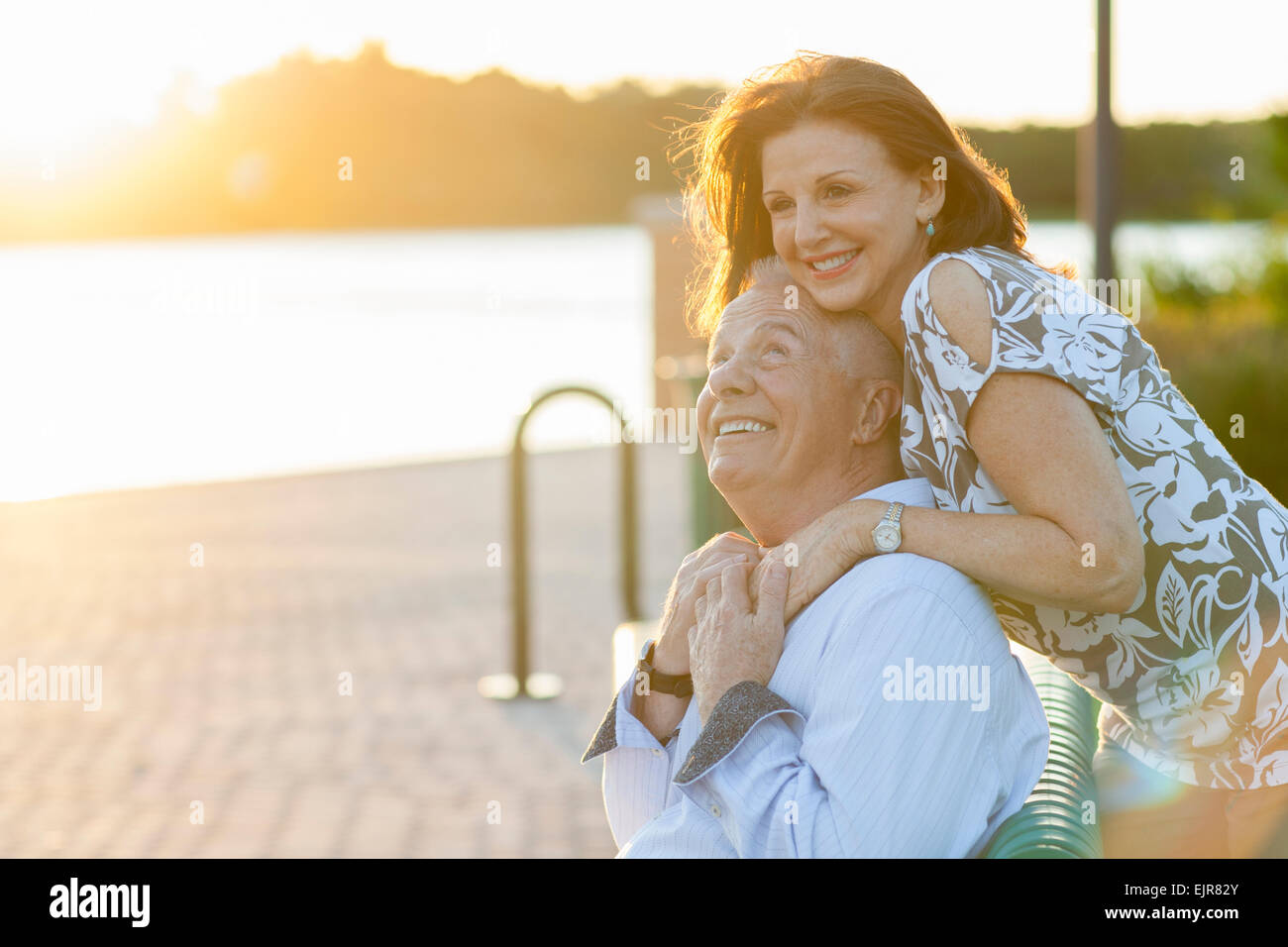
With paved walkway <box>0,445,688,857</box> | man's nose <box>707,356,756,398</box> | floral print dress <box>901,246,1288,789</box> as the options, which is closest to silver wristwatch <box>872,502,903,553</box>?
floral print dress <box>901,246,1288,789</box>

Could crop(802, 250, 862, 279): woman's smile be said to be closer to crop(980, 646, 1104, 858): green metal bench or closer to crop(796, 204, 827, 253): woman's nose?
crop(796, 204, 827, 253): woman's nose

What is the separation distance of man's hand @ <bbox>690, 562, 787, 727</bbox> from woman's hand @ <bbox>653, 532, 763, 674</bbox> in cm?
6

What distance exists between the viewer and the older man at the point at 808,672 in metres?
2.25

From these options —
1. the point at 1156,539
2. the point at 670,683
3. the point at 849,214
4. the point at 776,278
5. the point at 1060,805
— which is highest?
the point at 849,214

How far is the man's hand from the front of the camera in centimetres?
244

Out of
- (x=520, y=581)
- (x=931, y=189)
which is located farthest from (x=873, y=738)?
(x=520, y=581)

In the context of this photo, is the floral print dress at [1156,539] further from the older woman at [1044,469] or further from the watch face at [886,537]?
the watch face at [886,537]

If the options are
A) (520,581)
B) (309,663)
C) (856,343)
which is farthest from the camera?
(309,663)

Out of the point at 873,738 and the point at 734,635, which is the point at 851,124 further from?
the point at 873,738

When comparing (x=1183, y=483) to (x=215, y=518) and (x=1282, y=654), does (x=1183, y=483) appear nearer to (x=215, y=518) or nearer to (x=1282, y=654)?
(x=1282, y=654)

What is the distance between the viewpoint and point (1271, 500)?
8.71ft

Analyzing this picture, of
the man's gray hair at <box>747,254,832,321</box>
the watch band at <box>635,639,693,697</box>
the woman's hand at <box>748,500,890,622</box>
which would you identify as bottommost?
the watch band at <box>635,639,693,697</box>

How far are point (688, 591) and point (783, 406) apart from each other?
1.18ft

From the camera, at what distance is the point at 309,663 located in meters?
7.82
